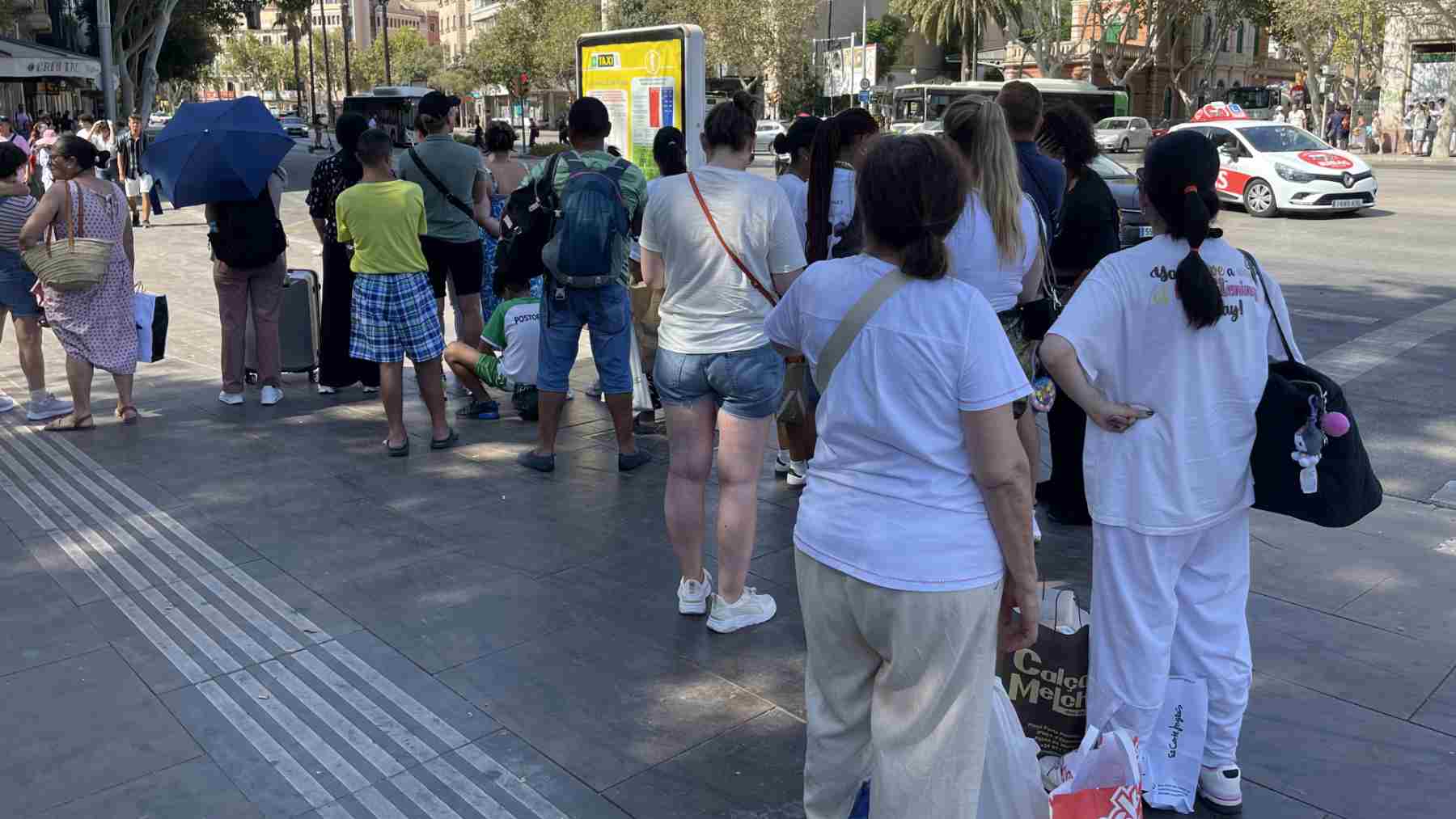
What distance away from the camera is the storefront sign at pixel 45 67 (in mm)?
25328

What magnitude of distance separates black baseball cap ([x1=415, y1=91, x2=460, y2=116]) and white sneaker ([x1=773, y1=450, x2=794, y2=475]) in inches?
110

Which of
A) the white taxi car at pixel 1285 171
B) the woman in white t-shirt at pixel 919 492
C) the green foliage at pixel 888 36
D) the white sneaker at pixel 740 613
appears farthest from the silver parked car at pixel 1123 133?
the woman in white t-shirt at pixel 919 492

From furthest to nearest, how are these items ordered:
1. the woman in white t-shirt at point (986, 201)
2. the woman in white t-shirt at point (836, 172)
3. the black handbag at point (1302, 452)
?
the woman in white t-shirt at point (836, 172), the woman in white t-shirt at point (986, 201), the black handbag at point (1302, 452)

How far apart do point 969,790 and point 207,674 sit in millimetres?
2832

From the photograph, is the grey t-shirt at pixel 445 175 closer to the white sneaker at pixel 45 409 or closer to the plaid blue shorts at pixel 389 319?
the plaid blue shorts at pixel 389 319

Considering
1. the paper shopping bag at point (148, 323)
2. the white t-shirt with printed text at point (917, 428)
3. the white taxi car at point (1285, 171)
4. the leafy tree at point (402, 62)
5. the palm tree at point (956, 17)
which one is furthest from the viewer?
the leafy tree at point (402, 62)

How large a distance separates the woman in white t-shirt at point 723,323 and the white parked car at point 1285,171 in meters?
15.5

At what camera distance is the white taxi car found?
57.6ft

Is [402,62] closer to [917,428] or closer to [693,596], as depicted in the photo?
[693,596]

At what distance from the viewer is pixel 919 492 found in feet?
7.69

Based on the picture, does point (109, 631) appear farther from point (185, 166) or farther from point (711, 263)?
point (185, 166)

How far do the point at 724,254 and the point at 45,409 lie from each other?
5419mm

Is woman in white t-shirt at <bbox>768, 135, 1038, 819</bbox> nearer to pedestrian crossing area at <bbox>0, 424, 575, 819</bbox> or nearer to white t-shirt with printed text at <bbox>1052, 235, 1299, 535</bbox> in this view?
white t-shirt with printed text at <bbox>1052, 235, 1299, 535</bbox>

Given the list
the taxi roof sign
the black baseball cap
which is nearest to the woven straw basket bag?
the black baseball cap
